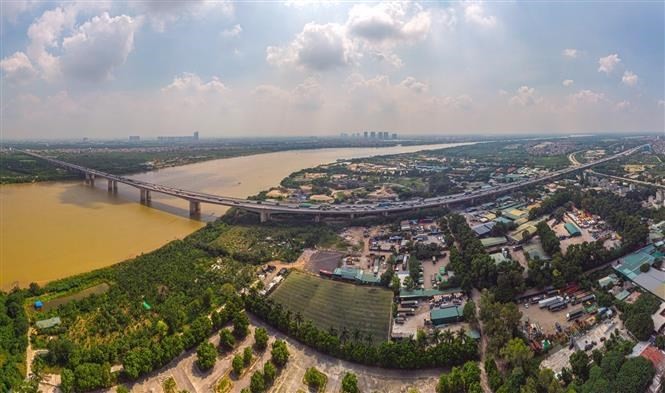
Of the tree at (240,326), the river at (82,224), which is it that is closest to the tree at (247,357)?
the tree at (240,326)

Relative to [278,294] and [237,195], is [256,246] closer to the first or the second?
[278,294]

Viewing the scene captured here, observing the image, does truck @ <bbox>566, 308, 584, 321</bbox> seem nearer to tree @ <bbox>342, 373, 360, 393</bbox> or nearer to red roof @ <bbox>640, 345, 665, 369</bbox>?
red roof @ <bbox>640, 345, 665, 369</bbox>

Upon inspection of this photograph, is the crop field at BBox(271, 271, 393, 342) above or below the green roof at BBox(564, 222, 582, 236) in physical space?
below

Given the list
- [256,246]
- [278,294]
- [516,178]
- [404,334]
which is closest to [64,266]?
[256,246]

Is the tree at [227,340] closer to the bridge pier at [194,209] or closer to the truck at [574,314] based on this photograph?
the truck at [574,314]

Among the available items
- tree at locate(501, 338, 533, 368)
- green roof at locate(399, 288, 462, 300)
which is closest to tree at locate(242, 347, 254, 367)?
green roof at locate(399, 288, 462, 300)
